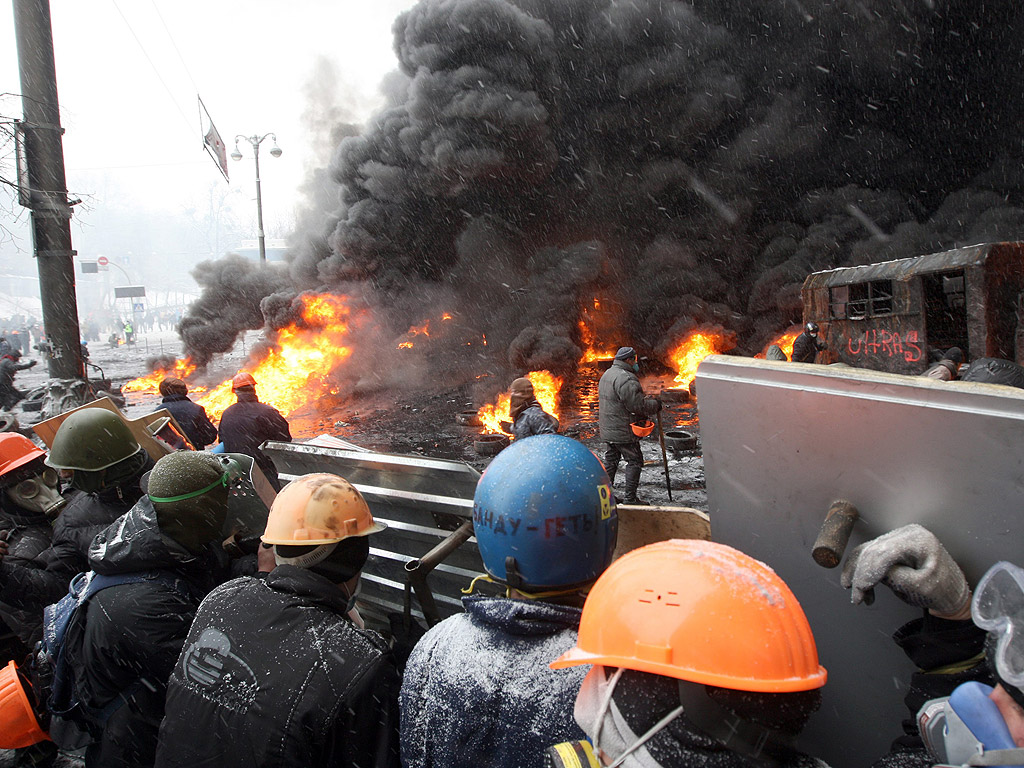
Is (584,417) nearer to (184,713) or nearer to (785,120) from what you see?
(184,713)

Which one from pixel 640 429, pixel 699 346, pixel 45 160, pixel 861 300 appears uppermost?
pixel 45 160

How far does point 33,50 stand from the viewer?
5051mm

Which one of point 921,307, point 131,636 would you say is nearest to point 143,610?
point 131,636

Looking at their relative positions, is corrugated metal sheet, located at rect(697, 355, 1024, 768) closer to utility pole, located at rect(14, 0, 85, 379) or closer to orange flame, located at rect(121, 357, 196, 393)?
utility pole, located at rect(14, 0, 85, 379)

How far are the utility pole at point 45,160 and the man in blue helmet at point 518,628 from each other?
5.52 meters

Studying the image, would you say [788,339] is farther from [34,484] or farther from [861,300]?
[34,484]

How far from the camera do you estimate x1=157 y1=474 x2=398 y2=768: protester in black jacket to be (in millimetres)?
1373

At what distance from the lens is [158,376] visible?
57.8 ft

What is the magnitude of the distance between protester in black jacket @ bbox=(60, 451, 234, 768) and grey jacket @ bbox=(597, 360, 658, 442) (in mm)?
4807

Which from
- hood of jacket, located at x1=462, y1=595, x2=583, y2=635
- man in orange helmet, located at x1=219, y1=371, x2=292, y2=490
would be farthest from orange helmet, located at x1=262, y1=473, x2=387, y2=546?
man in orange helmet, located at x1=219, y1=371, x2=292, y2=490

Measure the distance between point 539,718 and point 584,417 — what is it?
1086 centimetres

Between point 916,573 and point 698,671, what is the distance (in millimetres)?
523

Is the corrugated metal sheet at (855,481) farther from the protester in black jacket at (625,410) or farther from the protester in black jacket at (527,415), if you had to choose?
the protester in black jacket at (625,410)

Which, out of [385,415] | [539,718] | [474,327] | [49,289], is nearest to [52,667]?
[539,718]
